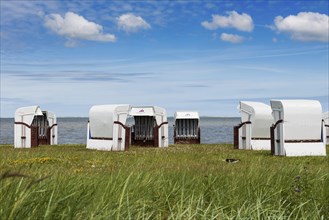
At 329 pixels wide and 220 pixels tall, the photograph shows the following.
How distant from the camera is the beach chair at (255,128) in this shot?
29453mm

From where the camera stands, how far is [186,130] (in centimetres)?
3862

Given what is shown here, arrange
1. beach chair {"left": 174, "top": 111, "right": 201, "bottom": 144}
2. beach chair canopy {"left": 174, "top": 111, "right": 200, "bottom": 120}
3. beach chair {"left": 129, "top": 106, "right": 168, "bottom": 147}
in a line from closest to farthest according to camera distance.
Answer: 1. beach chair {"left": 129, "top": 106, "right": 168, "bottom": 147}
2. beach chair canopy {"left": 174, "top": 111, "right": 200, "bottom": 120}
3. beach chair {"left": 174, "top": 111, "right": 201, "bottom": 144}

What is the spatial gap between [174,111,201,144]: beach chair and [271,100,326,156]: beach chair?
1462 cm

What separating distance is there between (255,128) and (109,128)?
867cm

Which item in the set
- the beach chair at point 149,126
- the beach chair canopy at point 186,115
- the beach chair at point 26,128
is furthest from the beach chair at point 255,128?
the beach chair at point 26,128

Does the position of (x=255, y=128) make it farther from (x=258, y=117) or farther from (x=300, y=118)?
(x=300, y=118)

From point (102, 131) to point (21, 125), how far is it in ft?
20.9

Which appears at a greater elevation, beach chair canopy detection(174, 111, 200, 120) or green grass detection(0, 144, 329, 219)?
beach chair canopy detection(174, 111, 200, 120)

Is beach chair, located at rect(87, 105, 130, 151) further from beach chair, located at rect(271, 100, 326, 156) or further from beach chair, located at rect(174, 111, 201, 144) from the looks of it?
beach chair, located at rect(174, 111, 201, 144)

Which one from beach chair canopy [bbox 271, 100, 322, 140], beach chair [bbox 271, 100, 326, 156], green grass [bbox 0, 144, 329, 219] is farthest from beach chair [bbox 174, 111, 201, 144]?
green grass [bbox 0, 144, 329, 219]

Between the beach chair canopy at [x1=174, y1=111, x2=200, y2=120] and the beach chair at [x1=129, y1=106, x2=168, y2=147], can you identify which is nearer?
the beach chair at [x1=129, y1=106, x2=168, y2=147]

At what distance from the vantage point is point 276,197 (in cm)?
782

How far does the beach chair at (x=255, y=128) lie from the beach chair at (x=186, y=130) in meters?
7.98

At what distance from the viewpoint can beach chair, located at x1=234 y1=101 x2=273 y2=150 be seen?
29.5 metres
